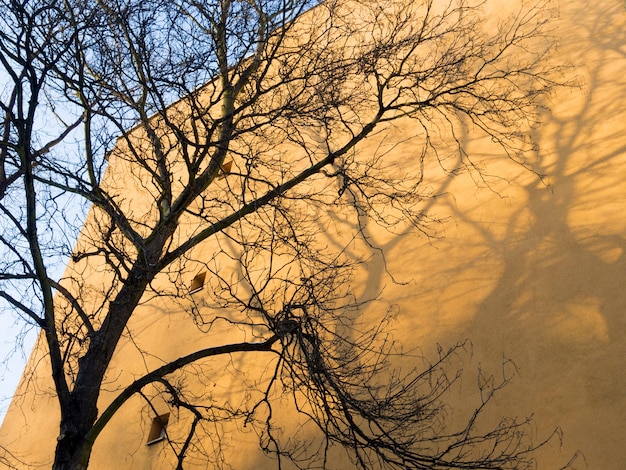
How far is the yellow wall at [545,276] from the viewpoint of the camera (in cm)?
446

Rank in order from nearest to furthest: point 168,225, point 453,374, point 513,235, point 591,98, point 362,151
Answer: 1. point 168,225
2. point 453,374
3. point 513,235
4. point 591,98
5. point 362,151

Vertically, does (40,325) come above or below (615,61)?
below

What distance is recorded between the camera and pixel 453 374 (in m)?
5.02

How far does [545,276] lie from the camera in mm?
5094

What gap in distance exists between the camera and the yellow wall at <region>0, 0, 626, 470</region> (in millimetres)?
4457

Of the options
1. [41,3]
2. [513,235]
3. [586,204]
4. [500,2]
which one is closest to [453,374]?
[513,235]

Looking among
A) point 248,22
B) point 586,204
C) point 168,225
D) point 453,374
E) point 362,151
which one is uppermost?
point 362,151

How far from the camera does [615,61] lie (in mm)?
6211

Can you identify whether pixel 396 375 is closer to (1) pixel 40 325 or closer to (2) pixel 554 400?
(2) pixel 554 400

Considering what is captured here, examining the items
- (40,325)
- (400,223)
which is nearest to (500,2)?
(400,223)

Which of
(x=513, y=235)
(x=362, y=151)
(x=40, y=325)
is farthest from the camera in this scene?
(x=362, y=151)

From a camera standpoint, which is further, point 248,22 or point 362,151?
point 362,151

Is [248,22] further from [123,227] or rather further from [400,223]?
[400,223]

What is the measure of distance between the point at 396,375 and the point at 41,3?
Answer: 136 inches
